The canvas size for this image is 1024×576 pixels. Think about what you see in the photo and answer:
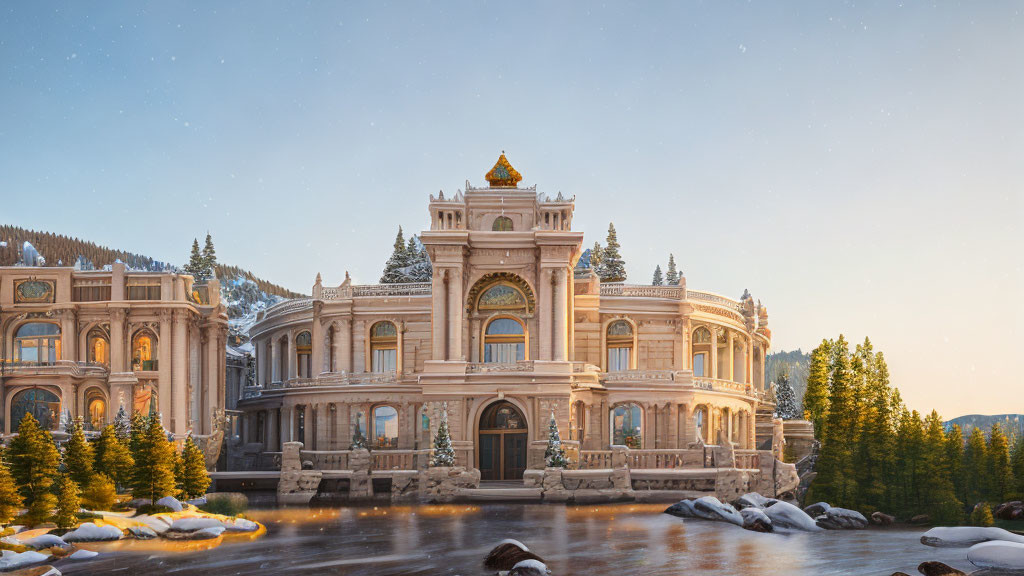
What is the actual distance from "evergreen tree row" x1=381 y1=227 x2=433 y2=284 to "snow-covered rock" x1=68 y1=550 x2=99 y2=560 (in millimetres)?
78206

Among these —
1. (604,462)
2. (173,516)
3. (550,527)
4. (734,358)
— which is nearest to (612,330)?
(734,358)

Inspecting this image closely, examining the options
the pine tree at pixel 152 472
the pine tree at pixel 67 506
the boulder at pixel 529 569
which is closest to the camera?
the boulder at pixel 529 569

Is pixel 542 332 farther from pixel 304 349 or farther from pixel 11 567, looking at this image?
pixel 11 567

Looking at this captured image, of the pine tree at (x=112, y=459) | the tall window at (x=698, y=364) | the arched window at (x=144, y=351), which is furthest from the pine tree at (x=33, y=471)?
the tall window at (x=698, y=364)

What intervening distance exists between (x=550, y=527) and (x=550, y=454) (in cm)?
1310

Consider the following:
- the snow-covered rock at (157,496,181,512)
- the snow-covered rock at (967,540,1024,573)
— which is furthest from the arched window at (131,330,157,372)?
the snow-covered rock at (967,540,1024,573)

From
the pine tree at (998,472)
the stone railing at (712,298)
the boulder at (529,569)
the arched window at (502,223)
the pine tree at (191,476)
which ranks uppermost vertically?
the arched window at (502,223)

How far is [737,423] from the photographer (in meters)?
77.8

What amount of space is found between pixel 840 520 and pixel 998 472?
32.7m

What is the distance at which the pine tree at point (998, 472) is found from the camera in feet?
248

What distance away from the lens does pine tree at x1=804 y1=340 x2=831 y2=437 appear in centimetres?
9100

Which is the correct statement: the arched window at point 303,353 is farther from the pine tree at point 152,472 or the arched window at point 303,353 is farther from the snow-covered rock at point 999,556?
the snow-covered rock at point 999,556

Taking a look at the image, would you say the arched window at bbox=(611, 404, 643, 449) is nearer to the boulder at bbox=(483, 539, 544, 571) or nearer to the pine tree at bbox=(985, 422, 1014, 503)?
the pine tree at bbox=(985, 422, 1014, 503)

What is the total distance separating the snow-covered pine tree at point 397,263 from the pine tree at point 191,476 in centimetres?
6661
